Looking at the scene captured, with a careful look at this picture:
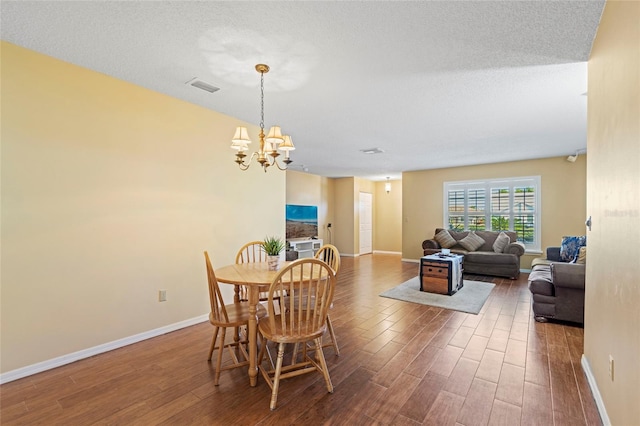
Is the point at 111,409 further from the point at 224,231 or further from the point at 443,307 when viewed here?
the point at 443,307

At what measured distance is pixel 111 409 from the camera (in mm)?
1911

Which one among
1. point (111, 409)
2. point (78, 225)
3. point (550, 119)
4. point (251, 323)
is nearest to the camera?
point (111, 409)

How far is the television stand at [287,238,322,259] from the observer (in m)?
7.41

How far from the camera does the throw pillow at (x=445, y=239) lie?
6.86 m

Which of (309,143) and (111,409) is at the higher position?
(309,143)

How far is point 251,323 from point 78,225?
6.00ft

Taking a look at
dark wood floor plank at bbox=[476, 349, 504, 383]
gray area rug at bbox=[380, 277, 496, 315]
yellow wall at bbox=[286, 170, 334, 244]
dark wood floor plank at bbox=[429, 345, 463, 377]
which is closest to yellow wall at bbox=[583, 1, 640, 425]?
dark wood floor plank at bbox=[476, 349, 504, 383]

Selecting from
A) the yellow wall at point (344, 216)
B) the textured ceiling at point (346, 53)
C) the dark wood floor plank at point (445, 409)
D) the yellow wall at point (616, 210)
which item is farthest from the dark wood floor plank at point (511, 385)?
the yellow wall at point (344, 216)

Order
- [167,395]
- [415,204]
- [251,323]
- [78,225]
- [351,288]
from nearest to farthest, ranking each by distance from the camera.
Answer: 1. [167,395]
2. [251,323]
3. [78,225]
4. [351,288]
5. [415,204]

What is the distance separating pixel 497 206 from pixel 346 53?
6.31 m

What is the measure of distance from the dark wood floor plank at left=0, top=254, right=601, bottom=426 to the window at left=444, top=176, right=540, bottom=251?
3986 mm

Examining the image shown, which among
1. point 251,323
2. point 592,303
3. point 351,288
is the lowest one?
point 351,288

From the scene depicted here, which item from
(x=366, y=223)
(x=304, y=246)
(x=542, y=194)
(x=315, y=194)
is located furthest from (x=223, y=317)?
(x=366, y=223)

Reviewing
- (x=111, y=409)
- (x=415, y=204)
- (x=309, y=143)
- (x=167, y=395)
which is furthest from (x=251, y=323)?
(x=415, y=204)
